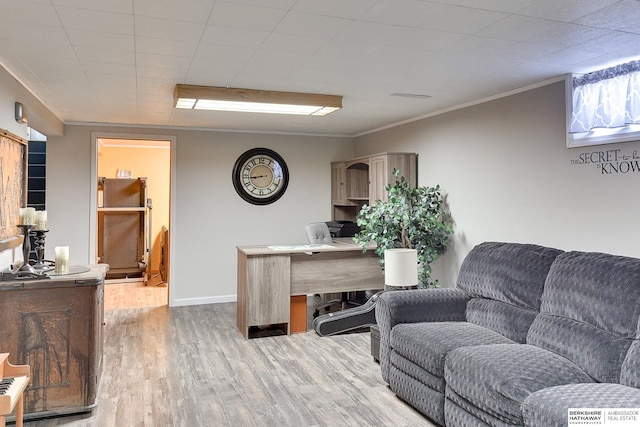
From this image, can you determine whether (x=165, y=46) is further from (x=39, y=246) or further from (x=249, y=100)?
(x=39, y=246)

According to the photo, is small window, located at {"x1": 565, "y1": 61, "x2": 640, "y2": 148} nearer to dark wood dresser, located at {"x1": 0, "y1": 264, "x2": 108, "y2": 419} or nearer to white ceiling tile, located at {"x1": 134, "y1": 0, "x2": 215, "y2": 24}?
white ceiling tile, located at {"x1": 134, "y1": 0, "x2": 215, "y2": 24}

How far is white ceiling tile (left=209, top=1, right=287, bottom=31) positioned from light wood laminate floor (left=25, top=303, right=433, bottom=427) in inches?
90.8

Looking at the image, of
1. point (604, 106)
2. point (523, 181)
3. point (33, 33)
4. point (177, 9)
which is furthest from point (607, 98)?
point (33, 33)

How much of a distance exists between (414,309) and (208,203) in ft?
12.0

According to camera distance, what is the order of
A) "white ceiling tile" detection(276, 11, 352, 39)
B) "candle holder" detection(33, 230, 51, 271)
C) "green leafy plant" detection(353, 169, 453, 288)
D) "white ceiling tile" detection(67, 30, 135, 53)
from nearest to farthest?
"white ceiling tile" detection(276, 11, 352, 39) → "white ceiling tile" detection(67, 30, 135, 53) → "candle holder" detection(33, 230, 51, 271) → "green leafy plant" detection(353, 169, 453, 288)

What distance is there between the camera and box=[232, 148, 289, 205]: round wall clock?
6.29 metres

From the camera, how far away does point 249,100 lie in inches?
158

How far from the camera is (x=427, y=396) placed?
2.81 m

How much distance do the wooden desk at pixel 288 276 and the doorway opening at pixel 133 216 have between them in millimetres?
2821

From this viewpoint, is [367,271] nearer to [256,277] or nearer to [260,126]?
[256,277]

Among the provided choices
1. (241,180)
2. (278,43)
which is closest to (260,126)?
(241,180)

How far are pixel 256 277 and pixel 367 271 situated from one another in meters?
1.29

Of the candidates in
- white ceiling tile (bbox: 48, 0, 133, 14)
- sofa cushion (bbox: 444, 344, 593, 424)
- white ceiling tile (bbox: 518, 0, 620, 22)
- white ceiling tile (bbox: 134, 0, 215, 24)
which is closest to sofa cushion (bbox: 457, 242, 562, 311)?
sofa cushion (bbox: 444, 344, 593, 424)

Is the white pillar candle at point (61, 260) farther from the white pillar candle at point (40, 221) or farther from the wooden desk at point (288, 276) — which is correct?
the wooden desk at point (288, 276)
